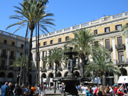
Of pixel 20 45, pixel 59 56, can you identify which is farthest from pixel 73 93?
pixel 20 45

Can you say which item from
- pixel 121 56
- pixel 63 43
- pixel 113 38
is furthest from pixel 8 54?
pixel 121 56

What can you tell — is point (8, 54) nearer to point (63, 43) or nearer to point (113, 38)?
point (63, 43)

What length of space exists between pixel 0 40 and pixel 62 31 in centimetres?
1837

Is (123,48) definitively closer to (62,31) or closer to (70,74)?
(62,31)

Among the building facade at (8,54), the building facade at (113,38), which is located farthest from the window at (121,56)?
the building facade at (8,54)

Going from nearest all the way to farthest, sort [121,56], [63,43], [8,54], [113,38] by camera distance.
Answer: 1. [121,56]
2. [113,38]
3. [63,43]
4. [8,54]

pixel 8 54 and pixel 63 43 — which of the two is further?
pixel 8 54

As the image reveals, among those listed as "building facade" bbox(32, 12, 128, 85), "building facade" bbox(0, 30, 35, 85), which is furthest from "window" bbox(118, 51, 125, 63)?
"building facade" bbox(0, 30, 35, 85)

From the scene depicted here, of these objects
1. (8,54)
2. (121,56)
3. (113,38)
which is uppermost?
(113,38)

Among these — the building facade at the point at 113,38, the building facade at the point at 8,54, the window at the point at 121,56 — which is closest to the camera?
the building facade at the point at 113,38

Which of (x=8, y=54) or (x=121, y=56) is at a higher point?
(x=8, y=54)

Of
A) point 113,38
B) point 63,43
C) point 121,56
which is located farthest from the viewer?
point 63,43

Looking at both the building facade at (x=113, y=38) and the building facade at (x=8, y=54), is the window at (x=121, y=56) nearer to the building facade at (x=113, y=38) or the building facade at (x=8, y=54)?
the building facade at (x=113, y=38)

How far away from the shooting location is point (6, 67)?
49156 mm
